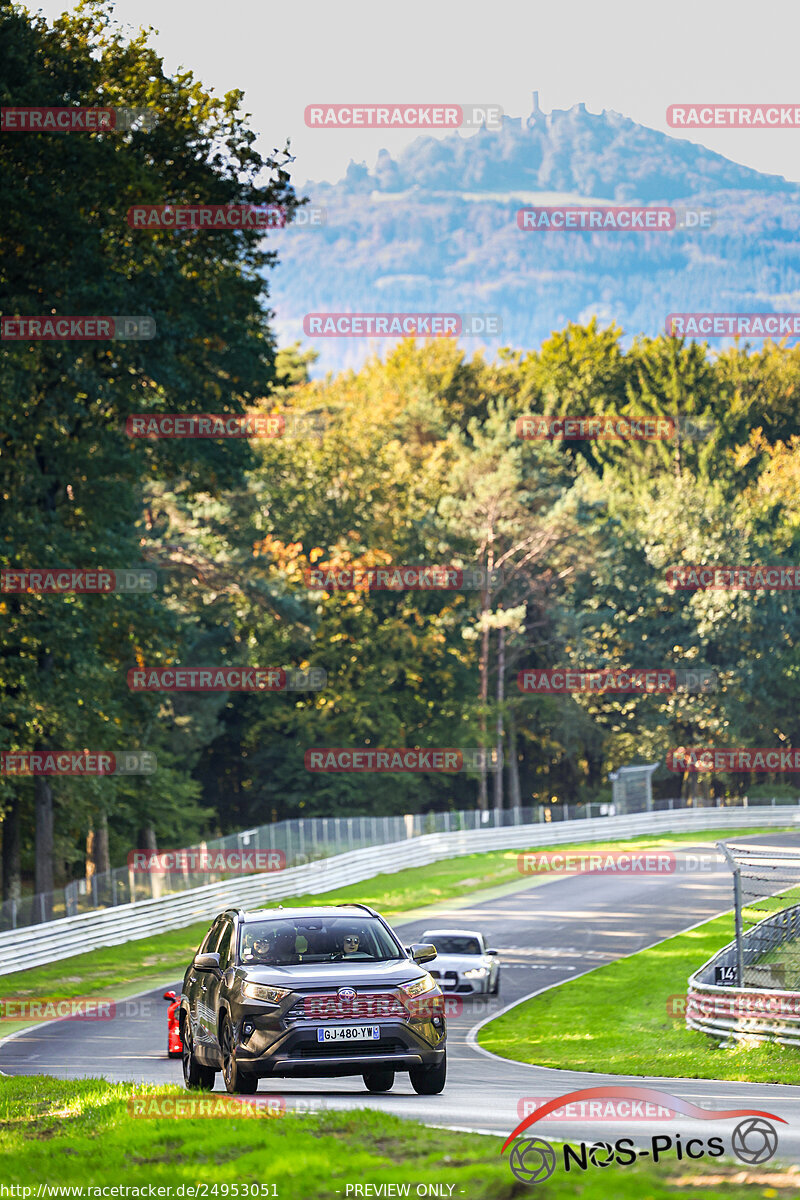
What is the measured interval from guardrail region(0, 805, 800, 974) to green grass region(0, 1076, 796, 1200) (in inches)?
856

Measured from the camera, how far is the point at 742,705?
76625 millimetres

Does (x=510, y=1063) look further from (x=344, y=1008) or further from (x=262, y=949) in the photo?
(x=344, y=1008)

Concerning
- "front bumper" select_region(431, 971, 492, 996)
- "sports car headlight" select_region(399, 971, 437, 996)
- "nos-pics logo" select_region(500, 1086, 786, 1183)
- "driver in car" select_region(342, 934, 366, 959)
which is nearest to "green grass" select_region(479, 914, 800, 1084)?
"front bumper" select_region(431, 971, 492, 996)

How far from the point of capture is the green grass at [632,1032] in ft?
62.1

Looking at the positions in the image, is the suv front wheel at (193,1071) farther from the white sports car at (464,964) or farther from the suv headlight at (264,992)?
the white sports car at (464,964)

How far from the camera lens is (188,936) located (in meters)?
37.8

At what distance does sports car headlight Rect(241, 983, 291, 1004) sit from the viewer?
11398 millimetres

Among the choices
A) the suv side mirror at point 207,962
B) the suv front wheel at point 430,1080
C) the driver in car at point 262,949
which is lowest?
the suv front wheel at point 430,1080

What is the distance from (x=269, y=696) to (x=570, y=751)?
1791 centimetres

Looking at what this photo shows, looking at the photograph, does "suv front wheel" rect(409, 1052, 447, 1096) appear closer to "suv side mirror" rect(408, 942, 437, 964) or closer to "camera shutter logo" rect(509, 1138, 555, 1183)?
"suv side mirror" rect(408, 942, 437, 964)

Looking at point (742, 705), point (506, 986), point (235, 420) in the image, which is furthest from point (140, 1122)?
point (742, 705)

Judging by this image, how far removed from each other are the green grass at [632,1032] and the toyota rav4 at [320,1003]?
691 centimetres

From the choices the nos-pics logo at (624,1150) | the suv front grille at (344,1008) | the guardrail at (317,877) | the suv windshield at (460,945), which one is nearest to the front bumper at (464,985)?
the suv windshield at (460,945)

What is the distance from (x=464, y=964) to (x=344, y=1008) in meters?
16.4
